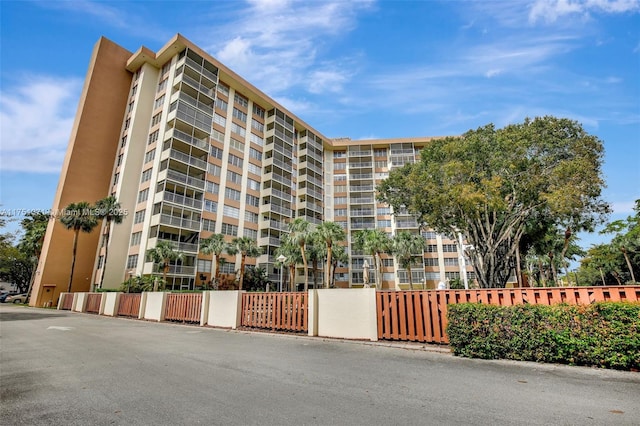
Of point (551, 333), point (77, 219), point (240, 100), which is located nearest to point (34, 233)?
point (77, 219)

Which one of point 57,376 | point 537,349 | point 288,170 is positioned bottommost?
point 57,376

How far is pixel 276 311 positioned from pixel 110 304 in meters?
19.2

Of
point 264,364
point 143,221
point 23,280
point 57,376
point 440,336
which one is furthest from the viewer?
point 23,280

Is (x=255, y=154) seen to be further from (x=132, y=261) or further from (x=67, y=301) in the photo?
(x=67, y=301)

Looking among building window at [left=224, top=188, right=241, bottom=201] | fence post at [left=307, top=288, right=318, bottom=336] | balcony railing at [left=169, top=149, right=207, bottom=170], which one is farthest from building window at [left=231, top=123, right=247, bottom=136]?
fence post at [left=307, top=288, right=318, bottom=336]

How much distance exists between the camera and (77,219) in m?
37.8

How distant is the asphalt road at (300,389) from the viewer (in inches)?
178

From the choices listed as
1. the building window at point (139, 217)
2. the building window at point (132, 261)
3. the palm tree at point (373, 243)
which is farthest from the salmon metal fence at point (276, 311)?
the palm tree at point (373, 243)

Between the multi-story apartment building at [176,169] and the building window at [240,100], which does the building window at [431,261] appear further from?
the building window at [240,100]

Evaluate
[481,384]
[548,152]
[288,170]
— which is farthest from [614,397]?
[288,170]

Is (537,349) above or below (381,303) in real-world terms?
below

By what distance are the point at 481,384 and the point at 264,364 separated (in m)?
4.90

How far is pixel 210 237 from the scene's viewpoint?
1620 inches

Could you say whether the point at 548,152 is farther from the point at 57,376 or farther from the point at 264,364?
the point at 57,376
